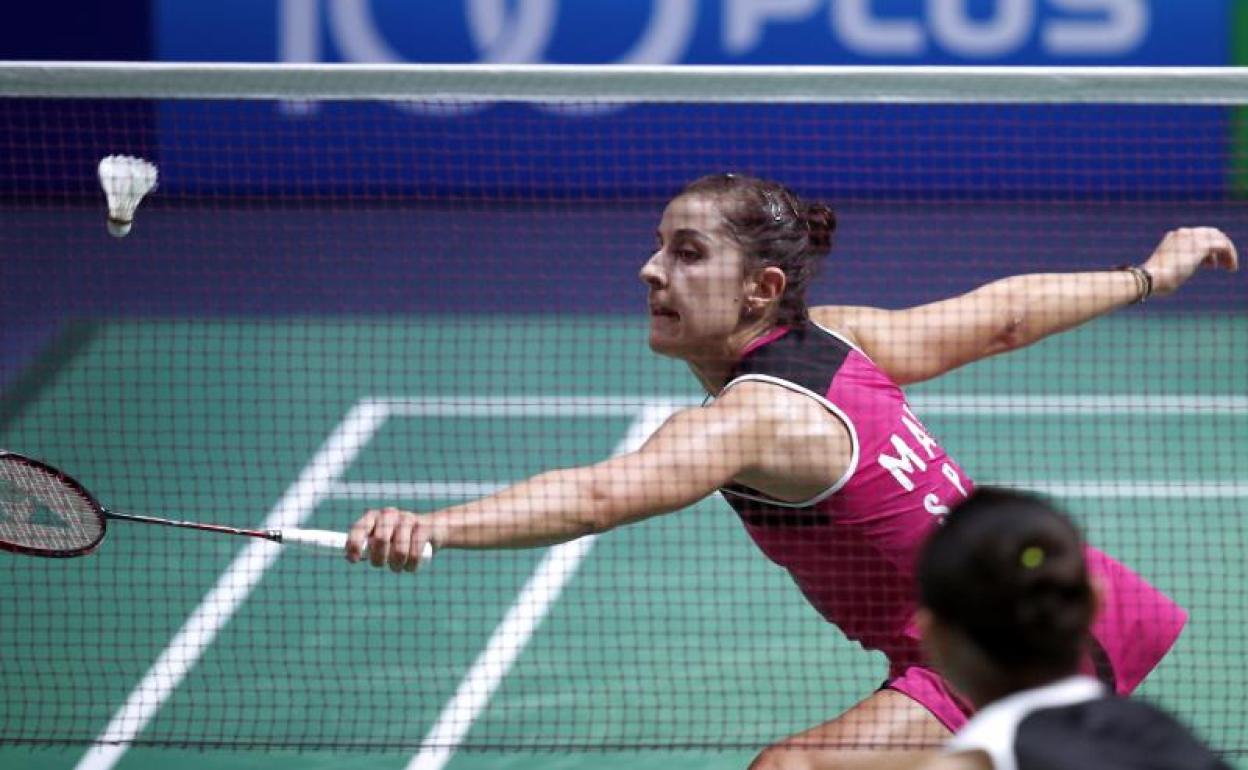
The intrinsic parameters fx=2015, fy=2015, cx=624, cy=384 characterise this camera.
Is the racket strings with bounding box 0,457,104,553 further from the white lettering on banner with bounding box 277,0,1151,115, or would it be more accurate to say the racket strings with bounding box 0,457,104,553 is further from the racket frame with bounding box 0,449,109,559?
the white lettering on banner with bounding box 277,0,1151,115

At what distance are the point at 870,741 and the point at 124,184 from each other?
2.07 meters

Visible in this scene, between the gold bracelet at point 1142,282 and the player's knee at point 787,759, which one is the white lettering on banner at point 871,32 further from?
the player's knee at point 787,759

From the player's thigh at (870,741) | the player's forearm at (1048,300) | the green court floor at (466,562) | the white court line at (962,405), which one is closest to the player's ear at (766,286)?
the player's forearm at (1048,300)

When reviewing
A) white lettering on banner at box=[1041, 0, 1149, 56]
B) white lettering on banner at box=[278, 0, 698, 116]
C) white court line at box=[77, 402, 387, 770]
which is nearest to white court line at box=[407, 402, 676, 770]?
white court line at box=[77, 402, 387, 770]

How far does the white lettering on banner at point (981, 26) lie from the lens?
1138cm

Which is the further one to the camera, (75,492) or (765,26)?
(765,26)

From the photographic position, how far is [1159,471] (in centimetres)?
841

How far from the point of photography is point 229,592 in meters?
7.09

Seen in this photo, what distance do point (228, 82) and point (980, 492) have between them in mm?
2566

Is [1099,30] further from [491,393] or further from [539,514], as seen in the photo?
[539,514]

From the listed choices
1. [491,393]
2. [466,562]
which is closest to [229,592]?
[466,562]

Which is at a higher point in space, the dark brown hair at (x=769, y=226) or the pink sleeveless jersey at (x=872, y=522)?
the dark brown hair at (x=769, y=226)

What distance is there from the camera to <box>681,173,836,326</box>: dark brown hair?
13.8 ft

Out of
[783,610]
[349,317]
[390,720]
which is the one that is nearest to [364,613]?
[390,720]
